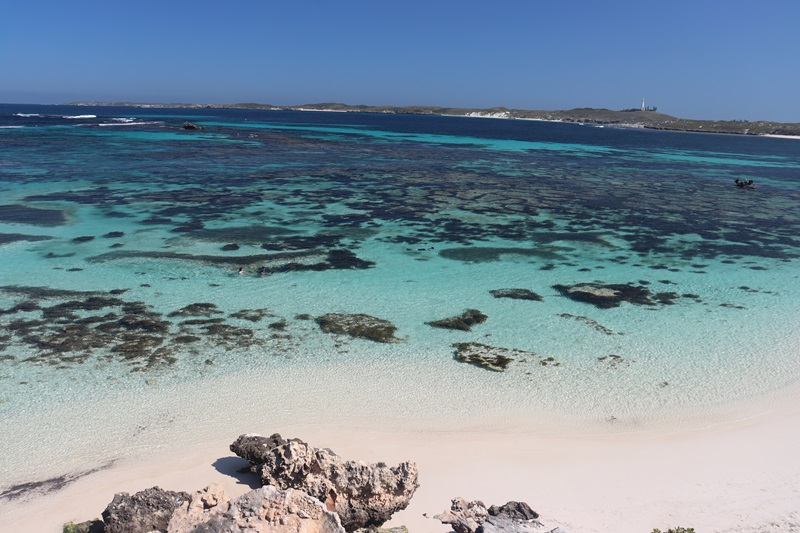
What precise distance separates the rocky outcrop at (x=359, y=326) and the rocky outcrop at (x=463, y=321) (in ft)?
3.58

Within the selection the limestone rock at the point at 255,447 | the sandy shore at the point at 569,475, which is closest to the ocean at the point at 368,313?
the sandy shore at the point at 569,475

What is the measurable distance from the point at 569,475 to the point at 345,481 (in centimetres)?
327

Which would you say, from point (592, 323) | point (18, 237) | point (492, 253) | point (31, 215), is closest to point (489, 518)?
point (592, 323)

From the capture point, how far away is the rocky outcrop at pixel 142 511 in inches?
225

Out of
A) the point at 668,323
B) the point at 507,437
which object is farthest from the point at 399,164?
the point at 507,437

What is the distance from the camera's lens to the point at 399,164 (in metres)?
Result: 44.7

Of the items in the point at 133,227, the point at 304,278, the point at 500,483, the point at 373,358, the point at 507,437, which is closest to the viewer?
the point at 500,483

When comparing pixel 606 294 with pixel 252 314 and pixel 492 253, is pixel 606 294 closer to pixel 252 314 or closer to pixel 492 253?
pixel 492 253

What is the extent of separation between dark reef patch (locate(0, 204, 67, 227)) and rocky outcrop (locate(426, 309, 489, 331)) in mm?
16322

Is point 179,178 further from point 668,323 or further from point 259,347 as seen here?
point 668,323

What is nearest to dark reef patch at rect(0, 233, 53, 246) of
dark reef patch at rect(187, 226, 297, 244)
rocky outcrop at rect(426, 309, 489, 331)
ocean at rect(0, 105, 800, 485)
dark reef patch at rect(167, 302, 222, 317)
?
ocean at rect(0, 105, 800, 485)

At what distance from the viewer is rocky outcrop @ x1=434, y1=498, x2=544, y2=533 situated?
5664mm

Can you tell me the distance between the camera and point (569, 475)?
7688 millimetres

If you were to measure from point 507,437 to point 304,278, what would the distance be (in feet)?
28.1
